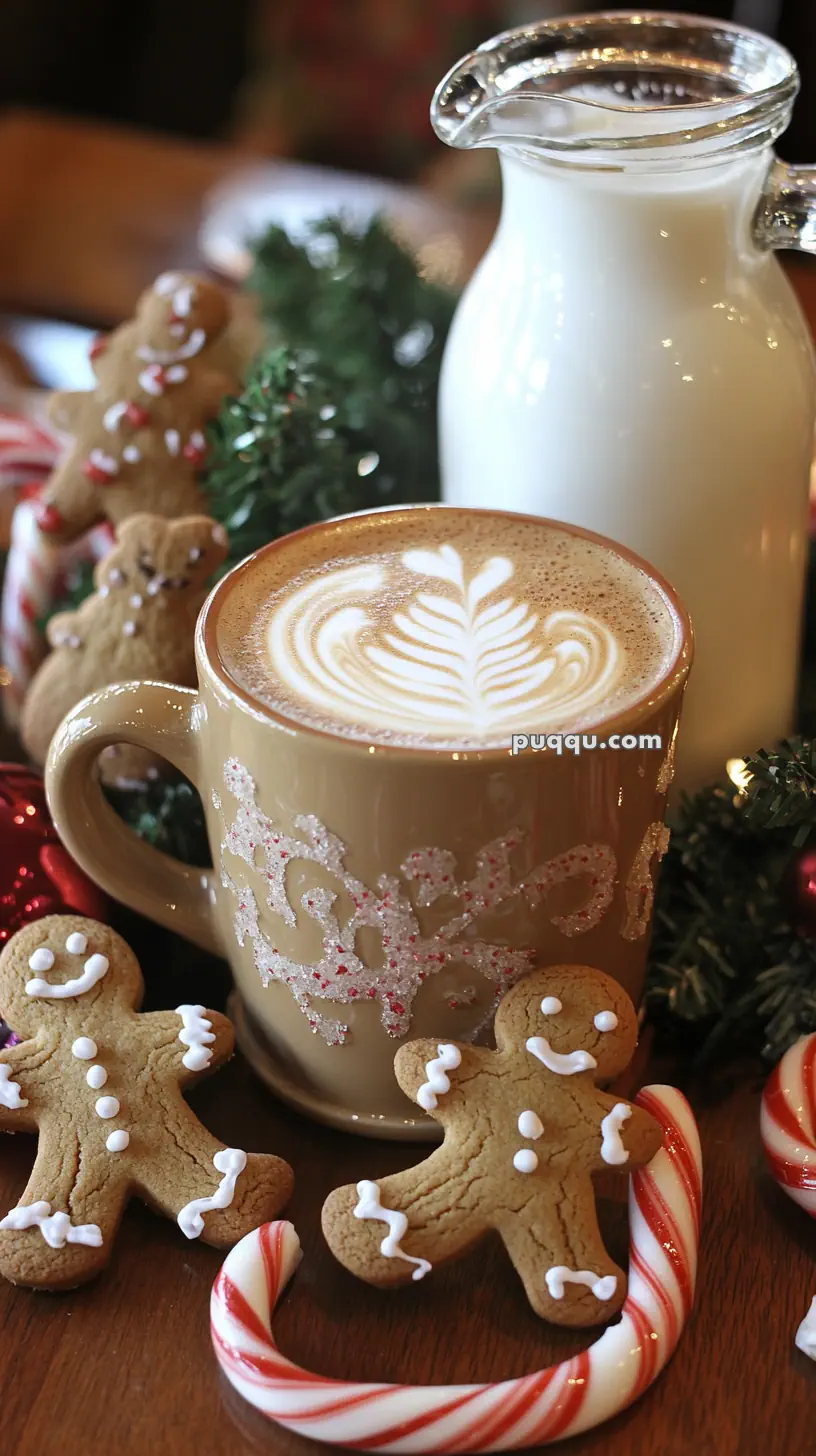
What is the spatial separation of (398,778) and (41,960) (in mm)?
200

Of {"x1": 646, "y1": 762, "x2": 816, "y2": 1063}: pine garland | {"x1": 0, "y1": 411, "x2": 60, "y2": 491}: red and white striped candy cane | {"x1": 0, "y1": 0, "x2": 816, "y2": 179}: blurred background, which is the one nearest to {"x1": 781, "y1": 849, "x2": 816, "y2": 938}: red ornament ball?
{"x1": 646, "y1": 762, "x2": 816, "y2": 1063}: pine garland

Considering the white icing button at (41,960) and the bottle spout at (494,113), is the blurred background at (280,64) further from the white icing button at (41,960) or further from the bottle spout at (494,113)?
the white icing button at (41,960)

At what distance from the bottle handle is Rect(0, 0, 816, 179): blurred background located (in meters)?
1.91

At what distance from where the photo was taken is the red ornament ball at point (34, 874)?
0.71 m

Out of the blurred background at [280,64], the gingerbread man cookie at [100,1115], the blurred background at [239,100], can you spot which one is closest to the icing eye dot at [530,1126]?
the gingerbread man cookie at [100,1115]

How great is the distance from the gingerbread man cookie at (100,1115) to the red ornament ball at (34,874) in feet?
0.15

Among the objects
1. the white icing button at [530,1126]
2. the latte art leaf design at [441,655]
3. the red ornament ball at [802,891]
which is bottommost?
the white icing button at [530,1126]

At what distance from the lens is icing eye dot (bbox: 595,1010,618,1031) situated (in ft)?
1.95

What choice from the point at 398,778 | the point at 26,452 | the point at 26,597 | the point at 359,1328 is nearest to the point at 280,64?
the point at 26,452

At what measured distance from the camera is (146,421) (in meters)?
0.86

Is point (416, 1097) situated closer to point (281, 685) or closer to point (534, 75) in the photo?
point (281, 685)

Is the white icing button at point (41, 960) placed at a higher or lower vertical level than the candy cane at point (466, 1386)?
higher

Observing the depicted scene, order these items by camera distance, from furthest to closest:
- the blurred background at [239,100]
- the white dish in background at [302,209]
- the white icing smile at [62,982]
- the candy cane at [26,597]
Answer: the blurred background at [239,100]
the white dish in background at [302,209]
the candy cane at [26,597]
the white icing smile at [62,982]

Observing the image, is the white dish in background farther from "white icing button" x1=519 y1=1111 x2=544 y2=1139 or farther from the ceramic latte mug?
"white icing button" x1=519 y1=1111 x2=544 y2=1139
